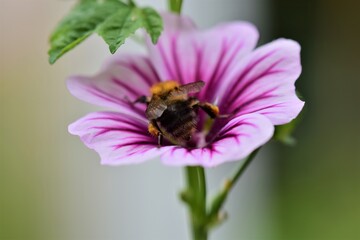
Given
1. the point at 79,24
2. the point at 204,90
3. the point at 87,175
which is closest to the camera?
the point at 79,24

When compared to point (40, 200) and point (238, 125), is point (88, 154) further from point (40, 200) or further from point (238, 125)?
point (238, 125)

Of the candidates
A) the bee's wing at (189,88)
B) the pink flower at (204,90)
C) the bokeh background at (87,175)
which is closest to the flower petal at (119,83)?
the pink flower at (204,90)

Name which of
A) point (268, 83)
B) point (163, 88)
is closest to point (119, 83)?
point (163, 88)

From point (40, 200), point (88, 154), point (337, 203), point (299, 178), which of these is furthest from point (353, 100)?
point (40, 200)

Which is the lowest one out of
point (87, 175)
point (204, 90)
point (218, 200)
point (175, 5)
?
point (87, 175)

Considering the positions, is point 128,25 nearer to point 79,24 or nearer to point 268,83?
point 79,24

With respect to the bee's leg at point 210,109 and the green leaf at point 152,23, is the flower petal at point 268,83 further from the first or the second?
the green leaf at point 152,23

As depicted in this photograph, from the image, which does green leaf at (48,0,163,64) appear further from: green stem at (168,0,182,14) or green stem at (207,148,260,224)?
green stem at (207,148,260,224)
